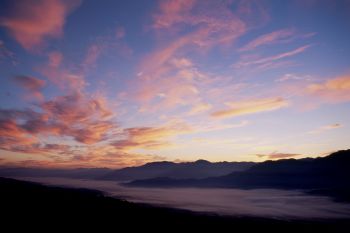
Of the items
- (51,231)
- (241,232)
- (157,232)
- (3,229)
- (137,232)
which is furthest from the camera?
(241,232)

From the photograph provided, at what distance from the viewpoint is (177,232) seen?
1688 inches

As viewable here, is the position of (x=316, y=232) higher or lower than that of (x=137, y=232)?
lower

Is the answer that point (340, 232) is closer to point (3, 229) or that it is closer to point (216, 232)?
point (216, 232)

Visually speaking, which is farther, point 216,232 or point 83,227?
point 216,232

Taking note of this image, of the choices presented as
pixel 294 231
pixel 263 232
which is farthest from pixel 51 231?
pixel 294 231

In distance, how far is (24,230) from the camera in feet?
88.6

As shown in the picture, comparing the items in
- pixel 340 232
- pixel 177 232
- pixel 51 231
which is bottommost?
pixel 340 232

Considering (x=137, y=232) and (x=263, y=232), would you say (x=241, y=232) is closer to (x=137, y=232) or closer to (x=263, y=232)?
(x=263, y=232)

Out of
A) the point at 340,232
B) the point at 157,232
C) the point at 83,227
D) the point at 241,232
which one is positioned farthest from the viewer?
the point at 340,232

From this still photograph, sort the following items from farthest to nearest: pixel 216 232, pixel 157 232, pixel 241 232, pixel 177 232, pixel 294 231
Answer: pixel 294 231 → pixel 241 232 → pixel 216 232 → pixel 177 232 → pixel 157 232

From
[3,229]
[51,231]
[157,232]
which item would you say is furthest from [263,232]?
[3,229]

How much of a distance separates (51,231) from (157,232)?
15.1 m

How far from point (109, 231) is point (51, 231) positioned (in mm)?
7597

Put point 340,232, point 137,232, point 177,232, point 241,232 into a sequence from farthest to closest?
point 340,232 → point 241,232 → point 177,232 → point 137,232
